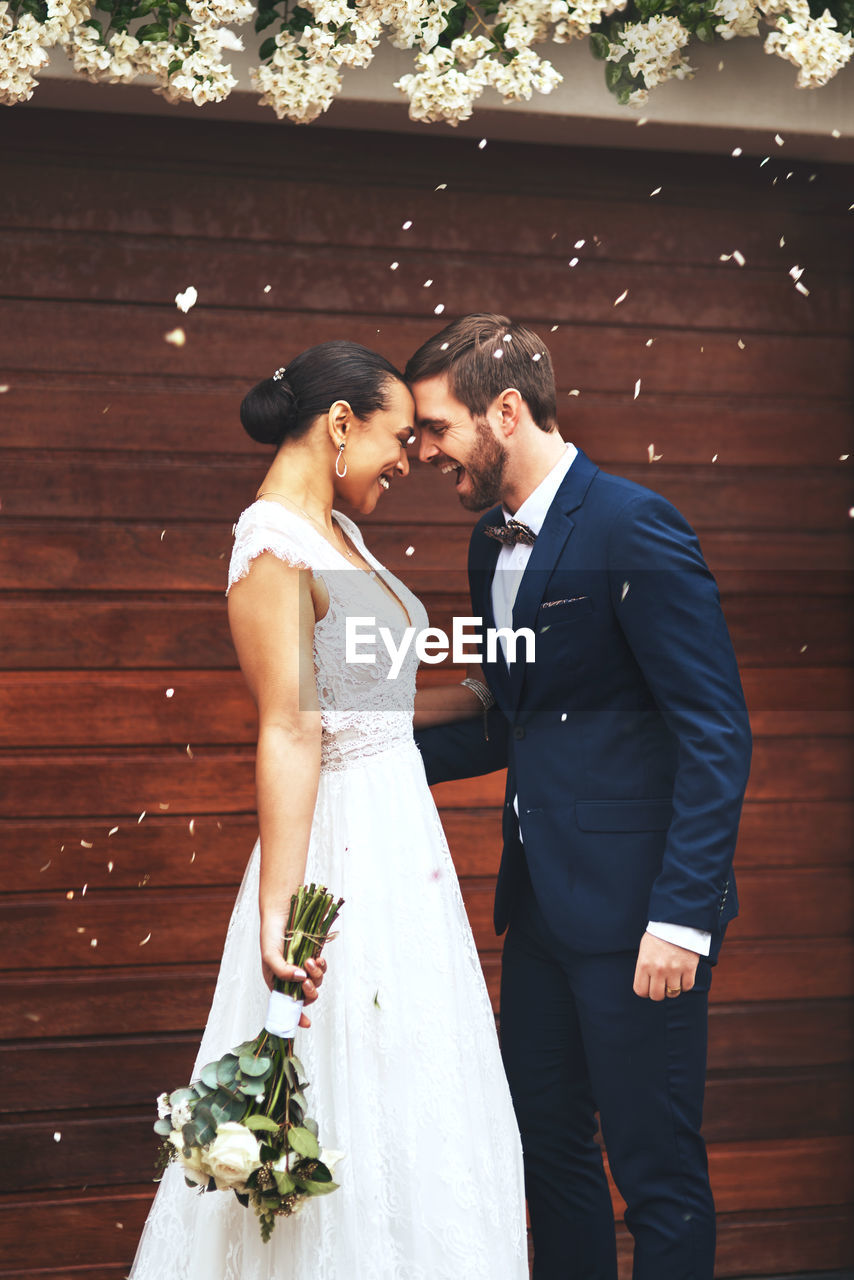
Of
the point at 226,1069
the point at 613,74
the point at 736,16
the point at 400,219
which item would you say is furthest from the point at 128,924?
the point at 736,16

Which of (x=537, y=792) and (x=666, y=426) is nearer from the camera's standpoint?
(x=537, y=792)

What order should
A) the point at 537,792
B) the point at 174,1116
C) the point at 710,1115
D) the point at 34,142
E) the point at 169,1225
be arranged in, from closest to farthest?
the point at 174,1116
the point at 169,1225
the point at 537,792
the point at 34,142
the point at 710,1115

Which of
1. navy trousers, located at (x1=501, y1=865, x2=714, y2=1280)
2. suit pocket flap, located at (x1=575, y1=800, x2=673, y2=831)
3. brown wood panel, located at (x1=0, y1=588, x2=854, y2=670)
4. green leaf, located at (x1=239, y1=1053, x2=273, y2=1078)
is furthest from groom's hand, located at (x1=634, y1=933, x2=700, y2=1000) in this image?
brown wood panel, located at (x1=0, y1=588, x2=854, y2=670)

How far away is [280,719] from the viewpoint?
2092 mm

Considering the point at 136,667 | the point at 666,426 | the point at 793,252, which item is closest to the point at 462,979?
the point at 136,667

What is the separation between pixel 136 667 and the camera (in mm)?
3168

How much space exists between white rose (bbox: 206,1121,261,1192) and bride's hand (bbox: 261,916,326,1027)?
0.64 feet

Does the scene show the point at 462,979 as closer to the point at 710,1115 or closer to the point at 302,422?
the point at 302,422

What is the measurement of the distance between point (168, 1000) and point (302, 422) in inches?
65.7

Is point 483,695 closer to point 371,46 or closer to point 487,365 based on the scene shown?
point 487,365

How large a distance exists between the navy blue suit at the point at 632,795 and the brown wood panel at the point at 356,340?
3.40 ft

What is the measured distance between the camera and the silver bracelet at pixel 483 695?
2709mm

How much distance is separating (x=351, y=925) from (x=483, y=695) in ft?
2.35

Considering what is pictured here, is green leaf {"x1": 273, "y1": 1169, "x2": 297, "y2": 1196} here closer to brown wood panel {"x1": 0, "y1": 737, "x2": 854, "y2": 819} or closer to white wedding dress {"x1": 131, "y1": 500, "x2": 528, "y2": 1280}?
white wedding dress {"x1": 131, "y1": 500, "x2": 528, "y2": 1280}
